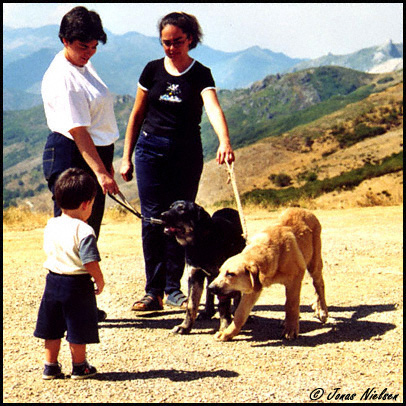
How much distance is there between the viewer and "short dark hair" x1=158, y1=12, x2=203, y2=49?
17.8 feet

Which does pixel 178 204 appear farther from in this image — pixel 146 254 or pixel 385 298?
pixel 385 298

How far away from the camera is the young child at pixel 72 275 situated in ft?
12.8

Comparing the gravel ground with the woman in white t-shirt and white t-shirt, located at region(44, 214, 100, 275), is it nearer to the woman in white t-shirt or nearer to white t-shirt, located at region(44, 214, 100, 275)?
white t-shirt, located at region(44, 214, 100, 275)

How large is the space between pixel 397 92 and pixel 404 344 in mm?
74214

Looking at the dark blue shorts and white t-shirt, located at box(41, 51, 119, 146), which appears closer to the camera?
the dark blue shorts

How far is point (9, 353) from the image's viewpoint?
4.88m

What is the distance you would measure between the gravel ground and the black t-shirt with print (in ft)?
6.30

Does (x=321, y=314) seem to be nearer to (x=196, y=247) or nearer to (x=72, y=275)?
(x=196, y=247)

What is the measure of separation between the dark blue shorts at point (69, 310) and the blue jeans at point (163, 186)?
2052mm

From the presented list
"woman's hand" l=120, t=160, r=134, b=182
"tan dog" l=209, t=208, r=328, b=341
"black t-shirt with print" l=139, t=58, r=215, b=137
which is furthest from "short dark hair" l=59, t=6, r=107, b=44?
"tan dog" l=209, t=208, r=328, b=341

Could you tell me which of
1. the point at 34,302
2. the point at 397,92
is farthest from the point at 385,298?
the point at 397,92

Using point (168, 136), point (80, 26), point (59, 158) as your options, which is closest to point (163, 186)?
point (168, 136)

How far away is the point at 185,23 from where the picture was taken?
545cm

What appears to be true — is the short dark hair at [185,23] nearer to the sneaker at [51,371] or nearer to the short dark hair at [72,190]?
the short dark hair at [72,190]
